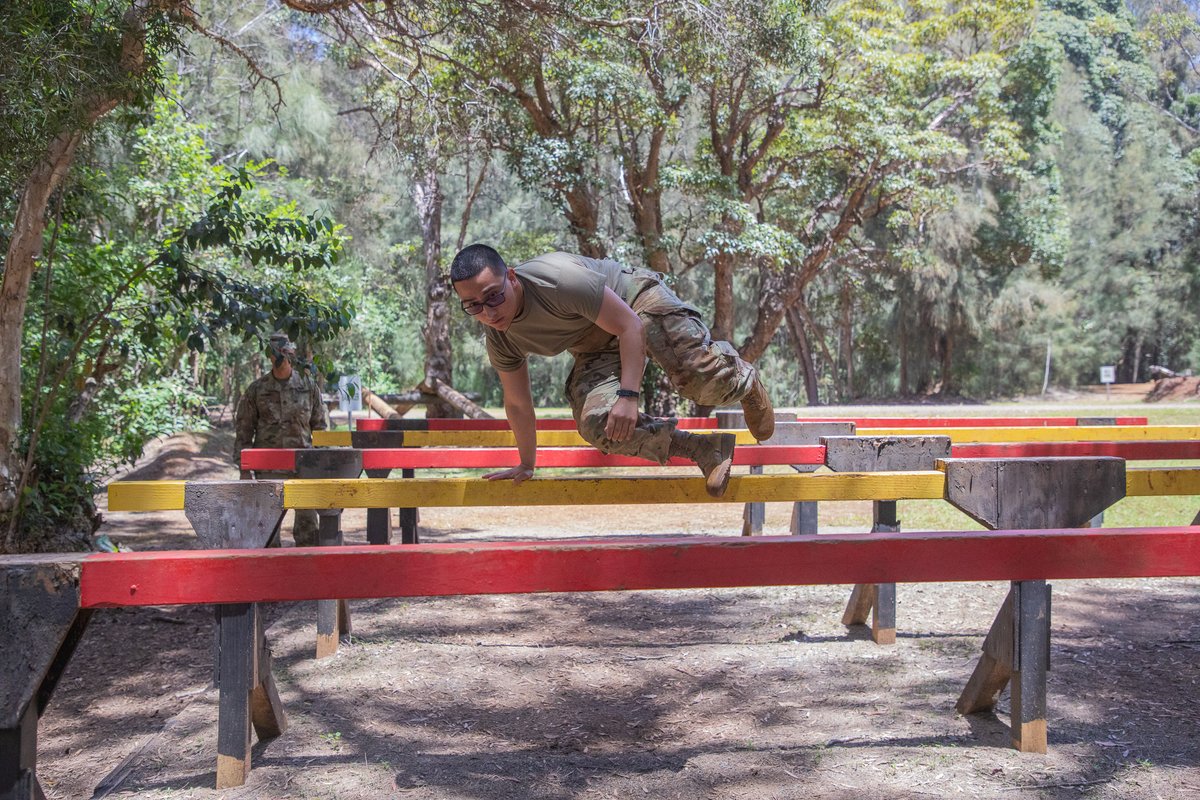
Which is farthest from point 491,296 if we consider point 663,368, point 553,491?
point 553,491

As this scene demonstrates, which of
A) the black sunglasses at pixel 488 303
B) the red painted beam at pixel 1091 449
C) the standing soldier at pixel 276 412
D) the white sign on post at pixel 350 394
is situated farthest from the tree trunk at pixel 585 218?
the black sunglasses at pixel 488 303

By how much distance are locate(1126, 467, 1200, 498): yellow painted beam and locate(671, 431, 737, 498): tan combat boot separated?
5.28 feet

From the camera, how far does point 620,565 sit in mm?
2510

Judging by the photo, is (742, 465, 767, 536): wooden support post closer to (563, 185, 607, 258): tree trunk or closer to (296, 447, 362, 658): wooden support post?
(296, 447, 362, 658): wooden support post

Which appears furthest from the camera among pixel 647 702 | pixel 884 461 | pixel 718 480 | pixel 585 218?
pixel 585 218

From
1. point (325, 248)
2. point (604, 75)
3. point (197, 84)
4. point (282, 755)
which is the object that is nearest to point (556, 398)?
point (197, 84)

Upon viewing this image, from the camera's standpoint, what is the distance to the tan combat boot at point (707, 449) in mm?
3797

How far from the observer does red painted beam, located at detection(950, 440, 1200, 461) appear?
4.96 meters

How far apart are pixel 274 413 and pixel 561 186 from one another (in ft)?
23.4

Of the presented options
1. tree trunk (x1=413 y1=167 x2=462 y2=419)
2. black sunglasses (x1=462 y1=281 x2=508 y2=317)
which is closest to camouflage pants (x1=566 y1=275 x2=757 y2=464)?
black sunglasses (x1=462 y1=281 x2=508 y2=317)

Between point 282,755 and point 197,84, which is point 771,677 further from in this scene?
point 197,84

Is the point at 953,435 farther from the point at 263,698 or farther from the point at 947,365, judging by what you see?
the point at 947,365

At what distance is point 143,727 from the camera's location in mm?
4621

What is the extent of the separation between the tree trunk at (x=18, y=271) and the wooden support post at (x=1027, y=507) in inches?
202
